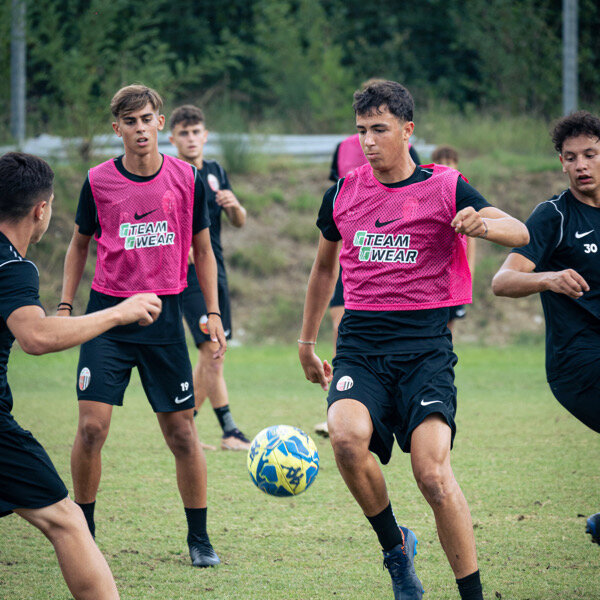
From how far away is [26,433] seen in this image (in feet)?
11.8

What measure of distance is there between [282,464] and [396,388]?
0.83 meters

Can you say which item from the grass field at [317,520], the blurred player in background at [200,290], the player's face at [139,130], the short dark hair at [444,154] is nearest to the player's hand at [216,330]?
the player's face at [139,130]

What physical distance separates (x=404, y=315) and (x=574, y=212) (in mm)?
1190

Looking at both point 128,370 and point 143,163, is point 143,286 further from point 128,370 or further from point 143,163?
point 143,163

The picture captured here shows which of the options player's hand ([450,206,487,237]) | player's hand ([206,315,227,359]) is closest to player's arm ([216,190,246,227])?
player's hand ([206,315,227,359])

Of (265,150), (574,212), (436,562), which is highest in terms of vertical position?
(265,150)

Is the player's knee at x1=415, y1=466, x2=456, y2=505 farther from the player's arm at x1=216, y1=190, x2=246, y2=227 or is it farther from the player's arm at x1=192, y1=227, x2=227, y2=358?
the player's arm at x1=216, y1=190, x2=246, y2=227

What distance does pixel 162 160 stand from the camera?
527cm

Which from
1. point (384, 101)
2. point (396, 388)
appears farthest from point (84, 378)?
point (384, 101)

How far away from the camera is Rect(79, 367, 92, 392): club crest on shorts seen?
4.92 m

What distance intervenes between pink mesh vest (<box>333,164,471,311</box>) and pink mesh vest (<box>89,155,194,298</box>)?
115cm

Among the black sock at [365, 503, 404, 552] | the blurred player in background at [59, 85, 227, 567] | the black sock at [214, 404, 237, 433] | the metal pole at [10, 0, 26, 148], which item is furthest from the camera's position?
the metal pole at [10, 0, 26, 148]

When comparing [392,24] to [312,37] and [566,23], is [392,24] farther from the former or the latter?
[566,23]

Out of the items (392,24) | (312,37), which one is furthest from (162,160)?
(392,24)
